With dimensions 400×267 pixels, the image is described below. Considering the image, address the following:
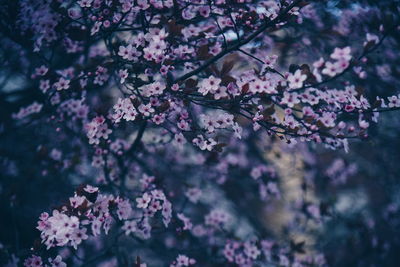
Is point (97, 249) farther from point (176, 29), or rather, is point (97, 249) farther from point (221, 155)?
point (176, 29)

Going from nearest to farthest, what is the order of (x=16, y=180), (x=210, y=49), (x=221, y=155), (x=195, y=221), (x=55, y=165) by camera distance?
(x=210, y=49)
(x=55, y=165)
(x=16, y=180)
(x=221, y=155)
(x=195, y=221)

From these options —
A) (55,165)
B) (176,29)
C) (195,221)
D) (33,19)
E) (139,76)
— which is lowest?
(195,221)

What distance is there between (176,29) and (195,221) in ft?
15.5

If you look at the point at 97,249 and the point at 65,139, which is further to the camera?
the point at 97,249

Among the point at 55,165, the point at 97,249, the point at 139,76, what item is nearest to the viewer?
the point at 139,76

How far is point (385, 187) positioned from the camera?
6.43 m

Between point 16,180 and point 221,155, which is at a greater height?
point 16,180

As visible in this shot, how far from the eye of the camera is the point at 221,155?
5.66 metres

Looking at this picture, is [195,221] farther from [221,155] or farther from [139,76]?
[139,76]

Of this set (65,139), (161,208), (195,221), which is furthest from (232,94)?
(195,221)

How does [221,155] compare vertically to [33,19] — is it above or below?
below

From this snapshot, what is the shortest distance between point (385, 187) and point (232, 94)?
16.1ft

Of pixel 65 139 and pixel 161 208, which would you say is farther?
pixel 65 139

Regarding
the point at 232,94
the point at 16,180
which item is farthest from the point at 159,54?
the point at 16,180
